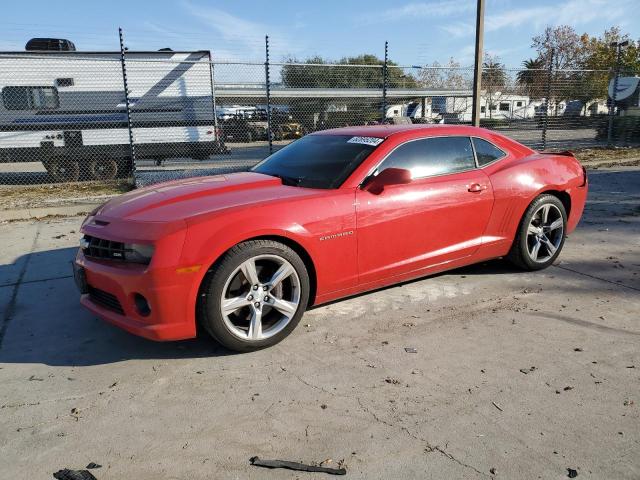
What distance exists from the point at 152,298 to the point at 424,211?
6.92ft

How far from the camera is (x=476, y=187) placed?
4.32m

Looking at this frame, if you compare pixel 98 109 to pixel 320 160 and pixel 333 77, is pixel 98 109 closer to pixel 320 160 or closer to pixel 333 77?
pixel 333 77

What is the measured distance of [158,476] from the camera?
7.34 feet

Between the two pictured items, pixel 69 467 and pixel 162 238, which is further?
pixel 162 238

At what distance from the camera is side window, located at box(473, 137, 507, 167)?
454 cm

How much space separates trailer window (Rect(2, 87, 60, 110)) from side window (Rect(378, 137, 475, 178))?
33.5 ft

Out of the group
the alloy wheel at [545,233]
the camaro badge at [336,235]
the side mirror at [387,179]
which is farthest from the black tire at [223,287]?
the alloy wheel at [545,233]

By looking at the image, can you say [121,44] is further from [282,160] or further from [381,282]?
[381,282]

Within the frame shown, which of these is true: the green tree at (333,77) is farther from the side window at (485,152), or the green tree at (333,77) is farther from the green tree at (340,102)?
the side window at (485,152)

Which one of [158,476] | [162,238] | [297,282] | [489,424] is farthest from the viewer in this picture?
[297,282]

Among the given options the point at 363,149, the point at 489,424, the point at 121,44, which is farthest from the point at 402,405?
the point at 121,44

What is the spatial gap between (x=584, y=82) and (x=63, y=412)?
19.8 meters

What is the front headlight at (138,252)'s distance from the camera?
3.07 meters

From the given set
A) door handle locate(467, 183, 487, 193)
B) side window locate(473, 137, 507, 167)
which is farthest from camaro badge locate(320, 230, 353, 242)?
side window locate(473, 137, 507, 167)
